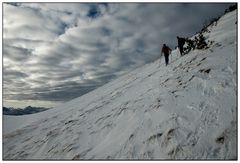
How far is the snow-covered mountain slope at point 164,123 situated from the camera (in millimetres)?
7824

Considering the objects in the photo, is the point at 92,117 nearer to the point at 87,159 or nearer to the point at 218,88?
the point at 87,159

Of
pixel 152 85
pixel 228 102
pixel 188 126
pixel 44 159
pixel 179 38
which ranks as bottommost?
pixel 44 159

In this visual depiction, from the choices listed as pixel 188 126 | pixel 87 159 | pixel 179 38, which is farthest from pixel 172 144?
pixel 179 38

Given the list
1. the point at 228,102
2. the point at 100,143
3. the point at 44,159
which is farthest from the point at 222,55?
the point at 44,159

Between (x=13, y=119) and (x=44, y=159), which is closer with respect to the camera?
(x=44, y=159)

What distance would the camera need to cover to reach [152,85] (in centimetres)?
1369

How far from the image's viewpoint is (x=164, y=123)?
30.1 feet

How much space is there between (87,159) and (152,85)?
6.20 meters

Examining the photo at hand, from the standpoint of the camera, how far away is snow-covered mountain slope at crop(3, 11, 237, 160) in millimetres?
7824

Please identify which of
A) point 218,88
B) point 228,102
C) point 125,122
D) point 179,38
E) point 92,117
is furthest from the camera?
point 179,38

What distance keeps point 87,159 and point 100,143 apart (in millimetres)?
1004

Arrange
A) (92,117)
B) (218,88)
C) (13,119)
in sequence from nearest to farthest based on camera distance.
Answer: (218,88) < (92,117) < (13,119)

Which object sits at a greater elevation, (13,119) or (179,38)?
(179,38)

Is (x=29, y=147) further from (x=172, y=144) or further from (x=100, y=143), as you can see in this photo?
(x=172, y=144)
